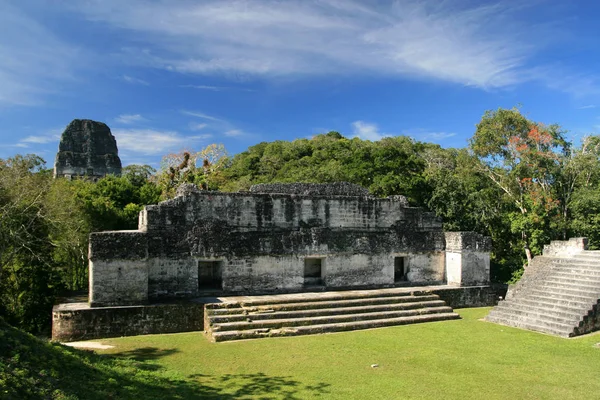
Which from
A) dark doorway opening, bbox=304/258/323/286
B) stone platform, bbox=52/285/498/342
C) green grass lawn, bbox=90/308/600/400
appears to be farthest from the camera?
dark doorway opening, bbox=304/258/323/286

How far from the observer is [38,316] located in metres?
11.7

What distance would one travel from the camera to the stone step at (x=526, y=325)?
32.6 ft

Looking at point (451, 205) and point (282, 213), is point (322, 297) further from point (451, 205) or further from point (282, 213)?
point (451, 205)

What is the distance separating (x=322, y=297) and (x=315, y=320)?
110 centimetres

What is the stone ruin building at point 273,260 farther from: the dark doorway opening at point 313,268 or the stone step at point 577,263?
the stone step at point 577,263

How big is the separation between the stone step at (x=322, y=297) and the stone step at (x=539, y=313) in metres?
2.02

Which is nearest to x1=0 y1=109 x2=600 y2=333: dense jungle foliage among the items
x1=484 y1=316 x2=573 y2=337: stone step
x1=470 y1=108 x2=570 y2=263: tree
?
x1=470 y1=108 x2=570 y2=263: tree

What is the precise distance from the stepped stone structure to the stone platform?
167cm

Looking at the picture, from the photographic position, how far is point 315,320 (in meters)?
10.7

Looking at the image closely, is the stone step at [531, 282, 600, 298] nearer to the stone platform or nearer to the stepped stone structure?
the stepped stone structure

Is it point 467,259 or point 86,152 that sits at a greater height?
point 86,152

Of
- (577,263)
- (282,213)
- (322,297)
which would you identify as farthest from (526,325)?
(282,213)

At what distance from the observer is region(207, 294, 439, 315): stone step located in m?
10.6

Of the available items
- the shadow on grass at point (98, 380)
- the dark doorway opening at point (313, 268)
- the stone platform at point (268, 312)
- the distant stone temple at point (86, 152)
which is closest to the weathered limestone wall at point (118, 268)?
the stone platform at point (268, 312)
